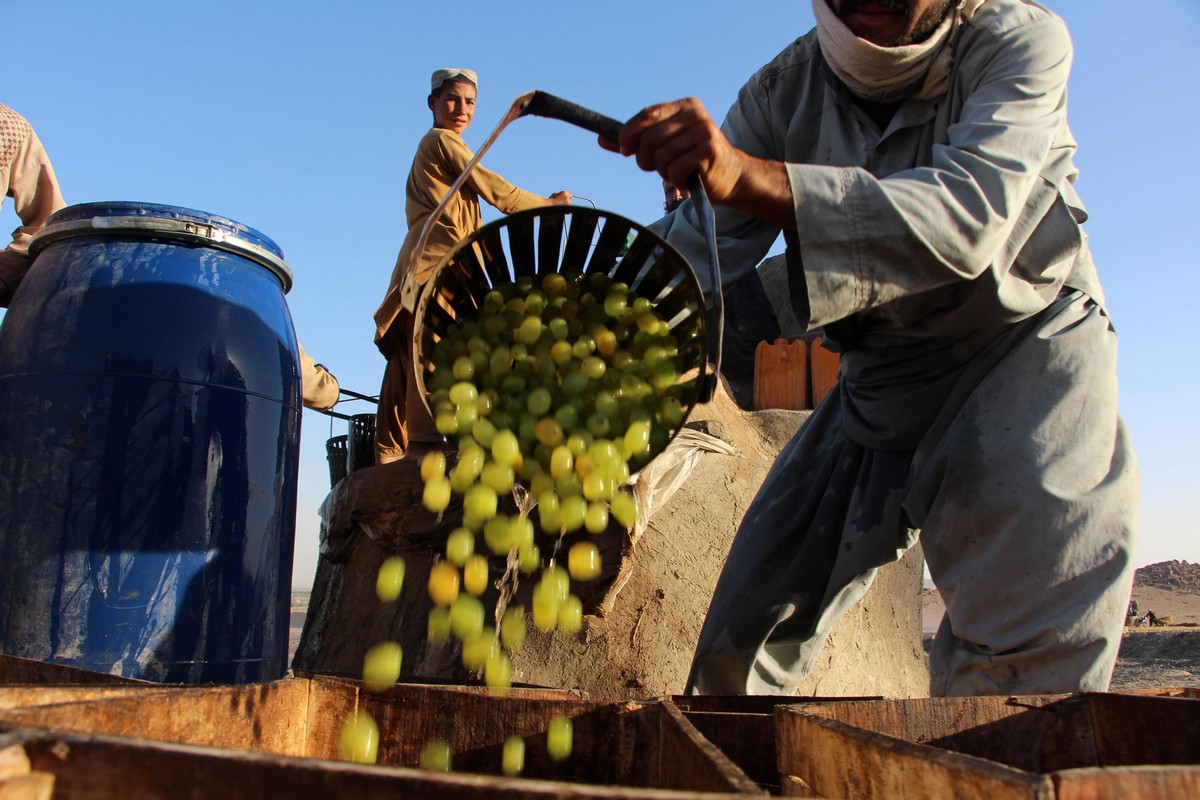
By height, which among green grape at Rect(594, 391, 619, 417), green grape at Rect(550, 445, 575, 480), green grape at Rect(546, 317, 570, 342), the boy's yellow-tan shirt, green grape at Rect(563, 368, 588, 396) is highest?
the boy's yellow-tan shirt

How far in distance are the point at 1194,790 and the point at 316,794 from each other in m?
0.79

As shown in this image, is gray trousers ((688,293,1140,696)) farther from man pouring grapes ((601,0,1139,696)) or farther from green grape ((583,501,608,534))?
green grape ((583,501,608,534))

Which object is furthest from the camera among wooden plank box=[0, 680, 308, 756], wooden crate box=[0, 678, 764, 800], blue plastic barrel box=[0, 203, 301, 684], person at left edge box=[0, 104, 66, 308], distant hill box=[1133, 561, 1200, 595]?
distant hill box=[1133, 561, 1200, 595]

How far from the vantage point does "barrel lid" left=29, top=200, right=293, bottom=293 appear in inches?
94.9

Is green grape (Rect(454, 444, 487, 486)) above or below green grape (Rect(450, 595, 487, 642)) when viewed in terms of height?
above

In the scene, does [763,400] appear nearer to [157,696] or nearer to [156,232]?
[156,232]

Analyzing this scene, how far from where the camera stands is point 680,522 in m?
3.68

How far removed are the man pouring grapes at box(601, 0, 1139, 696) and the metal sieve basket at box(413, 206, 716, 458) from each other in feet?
0.62

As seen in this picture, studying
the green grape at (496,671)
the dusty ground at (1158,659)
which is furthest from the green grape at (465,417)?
the dusty ground at (1158,659)

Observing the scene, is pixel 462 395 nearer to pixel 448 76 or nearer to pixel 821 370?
pixel 448 76

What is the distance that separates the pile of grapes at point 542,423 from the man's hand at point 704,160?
32 centimetres

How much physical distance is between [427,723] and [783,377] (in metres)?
4.53

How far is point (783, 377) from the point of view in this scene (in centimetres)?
574

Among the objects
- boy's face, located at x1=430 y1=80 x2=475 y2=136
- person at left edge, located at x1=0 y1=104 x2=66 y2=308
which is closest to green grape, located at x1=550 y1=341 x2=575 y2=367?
person at left edge, located at x1=0 y1=104 x2=66 y2=308
